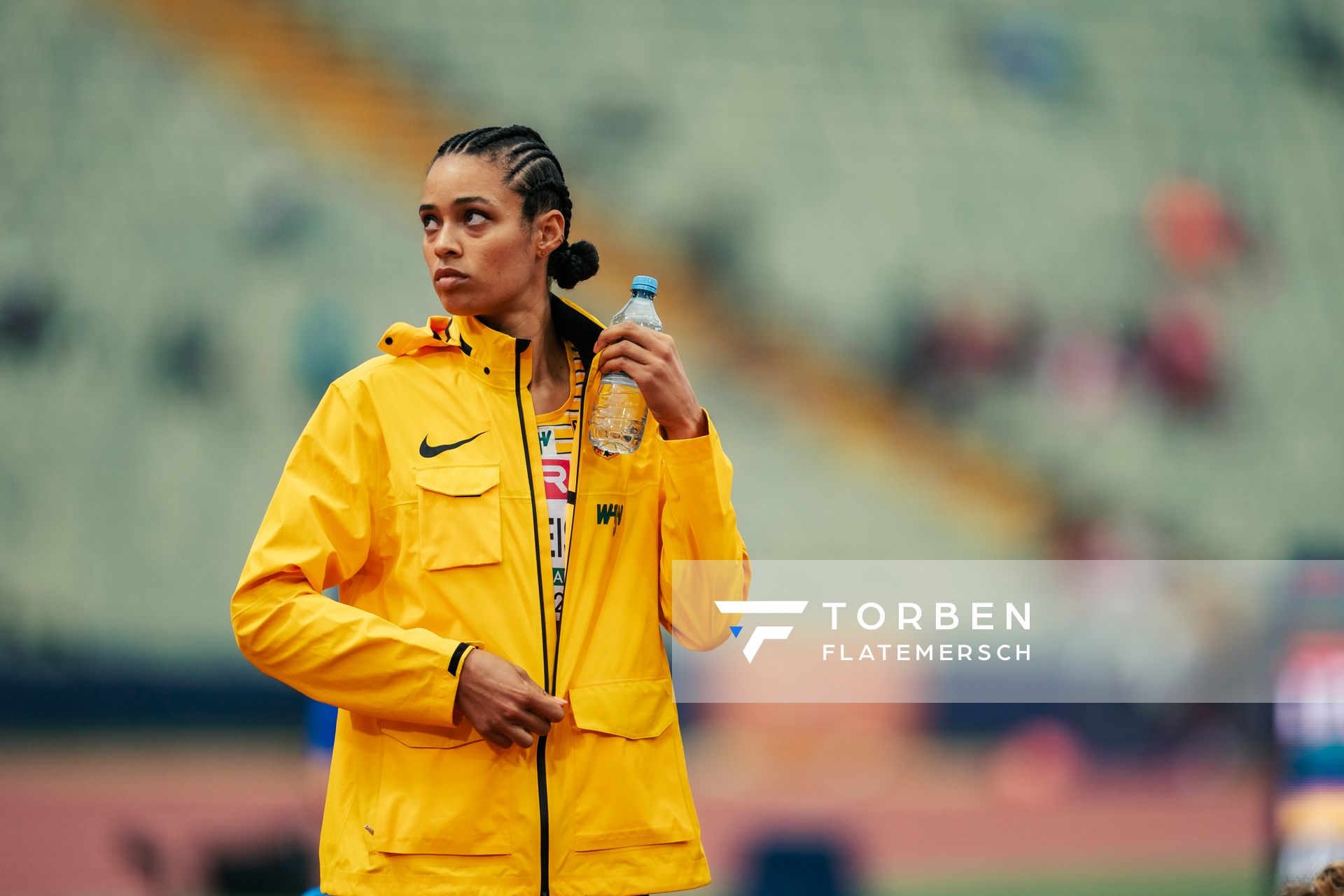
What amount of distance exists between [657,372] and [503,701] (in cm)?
45

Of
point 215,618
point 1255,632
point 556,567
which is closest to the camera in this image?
point 556,567

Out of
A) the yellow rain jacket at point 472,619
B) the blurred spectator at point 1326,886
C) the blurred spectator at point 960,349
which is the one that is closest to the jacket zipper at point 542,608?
the yellow rain jacket at point 472,619

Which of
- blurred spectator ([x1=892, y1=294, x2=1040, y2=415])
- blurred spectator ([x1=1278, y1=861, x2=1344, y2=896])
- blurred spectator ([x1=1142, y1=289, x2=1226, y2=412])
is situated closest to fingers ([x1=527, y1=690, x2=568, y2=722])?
blurred spectator ([x1=1278, y1=861, x2=1344, y2=896])

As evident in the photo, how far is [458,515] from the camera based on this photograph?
1.62 metres

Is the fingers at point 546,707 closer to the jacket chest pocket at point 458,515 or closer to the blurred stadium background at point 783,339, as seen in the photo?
the jacket chest pocket at point 458,515

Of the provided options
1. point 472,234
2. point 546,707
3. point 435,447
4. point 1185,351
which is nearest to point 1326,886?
point 546,707

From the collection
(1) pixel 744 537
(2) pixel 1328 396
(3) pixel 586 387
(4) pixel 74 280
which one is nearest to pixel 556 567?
(3) pixel 586 387

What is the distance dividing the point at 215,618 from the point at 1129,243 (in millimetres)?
2442

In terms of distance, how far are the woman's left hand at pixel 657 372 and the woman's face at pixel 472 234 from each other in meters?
0.17

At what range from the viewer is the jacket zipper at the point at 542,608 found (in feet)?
5.20

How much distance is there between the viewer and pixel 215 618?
10.1ft

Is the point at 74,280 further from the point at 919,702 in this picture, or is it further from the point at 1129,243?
the point at 1129,243

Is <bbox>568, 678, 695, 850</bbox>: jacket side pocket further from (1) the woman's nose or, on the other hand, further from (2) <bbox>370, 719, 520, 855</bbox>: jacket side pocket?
(1) the woman's nose

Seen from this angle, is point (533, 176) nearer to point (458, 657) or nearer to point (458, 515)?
point (458, 515)
